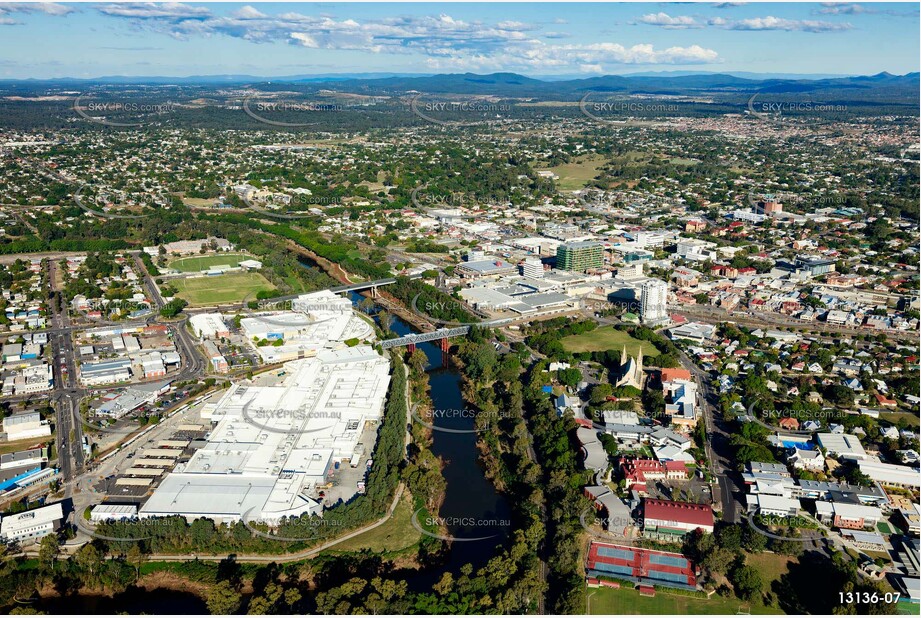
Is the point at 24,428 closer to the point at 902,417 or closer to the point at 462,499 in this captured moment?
the point at 462,499

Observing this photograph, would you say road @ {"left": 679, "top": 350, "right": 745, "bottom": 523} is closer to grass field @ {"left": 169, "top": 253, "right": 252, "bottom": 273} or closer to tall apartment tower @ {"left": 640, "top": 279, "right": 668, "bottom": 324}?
tall apartment tower @ {"left": 640, "top": 279, "right": 668, "bottom": 324}

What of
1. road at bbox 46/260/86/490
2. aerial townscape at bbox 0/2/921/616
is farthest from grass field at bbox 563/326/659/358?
road at bbox 46/260/86/490

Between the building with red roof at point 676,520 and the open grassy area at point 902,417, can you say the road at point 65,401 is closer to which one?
the building with red roof at point 676,520

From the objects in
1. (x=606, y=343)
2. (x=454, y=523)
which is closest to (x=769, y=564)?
(x=454, y=523)

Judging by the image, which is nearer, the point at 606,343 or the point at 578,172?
the point at 606,343

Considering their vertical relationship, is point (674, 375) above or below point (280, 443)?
above
